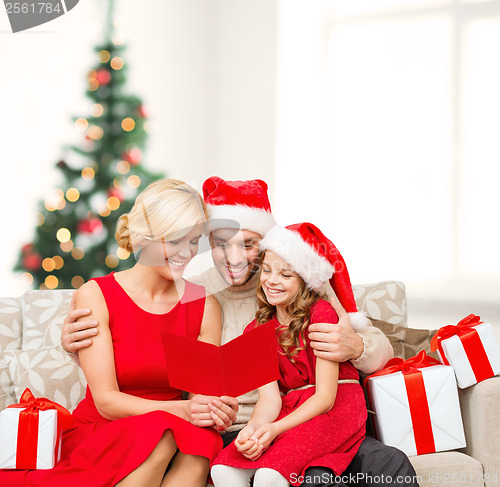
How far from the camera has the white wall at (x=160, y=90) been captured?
13.0 ft

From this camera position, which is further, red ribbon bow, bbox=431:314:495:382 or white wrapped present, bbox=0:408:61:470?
red ribbon bow, bbox=431:314:495:382

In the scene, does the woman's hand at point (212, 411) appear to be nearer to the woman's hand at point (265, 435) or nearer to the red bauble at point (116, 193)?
the woman's hand at point (265, 435)

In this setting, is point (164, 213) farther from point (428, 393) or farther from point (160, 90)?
point (160, 90)

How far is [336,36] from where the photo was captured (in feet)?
13.7

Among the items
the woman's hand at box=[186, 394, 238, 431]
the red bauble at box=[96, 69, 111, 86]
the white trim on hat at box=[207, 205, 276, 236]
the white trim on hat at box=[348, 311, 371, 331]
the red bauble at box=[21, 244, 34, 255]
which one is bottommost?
the woman's hand at box=[186, 394, 238, 431]

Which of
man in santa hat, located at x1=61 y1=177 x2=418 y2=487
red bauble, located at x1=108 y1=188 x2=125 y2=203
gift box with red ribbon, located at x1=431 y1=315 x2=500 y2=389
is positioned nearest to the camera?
man in santa hat, located at x1=61 y1=177 x2=418 y2=487

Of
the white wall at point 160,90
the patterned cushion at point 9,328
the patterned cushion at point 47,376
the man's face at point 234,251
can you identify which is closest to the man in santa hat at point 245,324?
the man's face at point 234,251

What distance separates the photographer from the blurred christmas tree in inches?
144

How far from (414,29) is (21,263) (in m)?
2.79

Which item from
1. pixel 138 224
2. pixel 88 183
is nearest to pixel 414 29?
pixel 88 183

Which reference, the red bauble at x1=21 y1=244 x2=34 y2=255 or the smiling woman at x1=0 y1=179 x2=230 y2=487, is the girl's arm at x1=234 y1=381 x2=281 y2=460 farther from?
the red bauble at x1=21 y1=244 x2=34 y2=255

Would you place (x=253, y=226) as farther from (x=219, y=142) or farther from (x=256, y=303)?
(x=219, y=142)

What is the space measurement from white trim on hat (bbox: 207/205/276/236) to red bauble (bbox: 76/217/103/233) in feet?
6.18

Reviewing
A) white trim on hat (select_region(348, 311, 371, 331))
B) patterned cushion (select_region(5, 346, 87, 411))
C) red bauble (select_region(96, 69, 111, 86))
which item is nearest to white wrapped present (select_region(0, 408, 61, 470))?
patterned cushion (select_region(5, 346, 87, 411))
